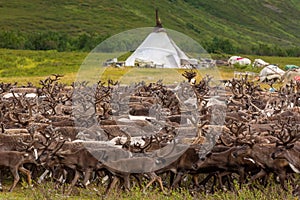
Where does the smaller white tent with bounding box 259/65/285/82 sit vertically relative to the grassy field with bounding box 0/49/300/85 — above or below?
above

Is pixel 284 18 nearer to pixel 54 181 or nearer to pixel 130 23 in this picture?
pixel 130 23

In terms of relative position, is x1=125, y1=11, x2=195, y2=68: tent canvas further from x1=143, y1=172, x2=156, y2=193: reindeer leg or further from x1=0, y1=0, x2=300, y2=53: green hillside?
x1=0, y1=0, x2=300, y2=53: green hillside

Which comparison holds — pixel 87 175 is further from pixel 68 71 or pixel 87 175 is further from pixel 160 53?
pixel 68 71

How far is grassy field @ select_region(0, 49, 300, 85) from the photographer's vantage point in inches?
1670

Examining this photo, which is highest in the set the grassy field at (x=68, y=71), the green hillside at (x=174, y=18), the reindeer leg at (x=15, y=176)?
the reindeer leg at (x=15, y=176)

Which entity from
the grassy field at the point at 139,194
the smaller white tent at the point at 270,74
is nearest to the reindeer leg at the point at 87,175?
the grassy field at the point at 139,194

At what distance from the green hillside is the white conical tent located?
57.3 meters

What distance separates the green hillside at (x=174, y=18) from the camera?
126m

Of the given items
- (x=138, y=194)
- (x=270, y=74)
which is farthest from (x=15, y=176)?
(x=270, y=74)

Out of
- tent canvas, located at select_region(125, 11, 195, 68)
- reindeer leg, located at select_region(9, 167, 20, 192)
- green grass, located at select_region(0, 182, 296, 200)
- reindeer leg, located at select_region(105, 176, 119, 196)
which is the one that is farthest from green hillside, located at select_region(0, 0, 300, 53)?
reindeer leg, located at select_region(105, 176, 119, 196)

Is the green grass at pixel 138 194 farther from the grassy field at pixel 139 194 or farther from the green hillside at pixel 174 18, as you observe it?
the green hillside at pixel 174 18

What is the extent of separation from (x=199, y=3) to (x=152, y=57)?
134272 mm

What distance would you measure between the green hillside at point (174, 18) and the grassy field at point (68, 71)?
149 feet

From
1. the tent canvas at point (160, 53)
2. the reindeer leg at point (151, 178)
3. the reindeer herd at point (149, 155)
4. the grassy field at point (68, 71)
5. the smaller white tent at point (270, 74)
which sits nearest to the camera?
the reindeer leg at point (151, 178)
